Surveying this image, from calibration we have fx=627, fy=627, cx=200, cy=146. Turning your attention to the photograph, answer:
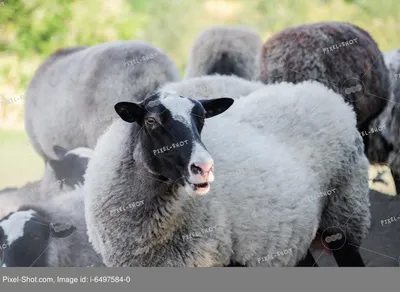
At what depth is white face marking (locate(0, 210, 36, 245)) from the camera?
3.53 meters

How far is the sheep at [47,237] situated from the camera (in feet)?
11.6

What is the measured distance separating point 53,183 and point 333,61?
6.64ft

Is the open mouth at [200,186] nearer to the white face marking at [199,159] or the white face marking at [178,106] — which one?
the white face marking at [199,159]

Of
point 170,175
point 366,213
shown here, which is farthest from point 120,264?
point 366,213

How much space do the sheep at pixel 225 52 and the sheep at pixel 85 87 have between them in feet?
0.90

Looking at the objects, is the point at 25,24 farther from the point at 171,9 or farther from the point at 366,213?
the point at 366,213

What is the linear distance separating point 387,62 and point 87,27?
7.11 ft

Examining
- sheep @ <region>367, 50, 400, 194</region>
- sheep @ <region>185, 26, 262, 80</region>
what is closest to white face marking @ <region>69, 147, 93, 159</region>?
sheep @ <region>185, 26, 262, 80</region>

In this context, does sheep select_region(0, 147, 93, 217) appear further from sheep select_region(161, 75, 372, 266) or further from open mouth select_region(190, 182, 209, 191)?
open mouth select_region(190, 182, 209, 191)

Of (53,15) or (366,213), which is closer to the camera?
(366,213)

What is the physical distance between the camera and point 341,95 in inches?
162

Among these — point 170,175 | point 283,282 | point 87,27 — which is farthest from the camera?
point 87,27

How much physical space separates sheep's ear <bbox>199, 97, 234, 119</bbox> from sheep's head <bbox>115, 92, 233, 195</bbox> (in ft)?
0.34

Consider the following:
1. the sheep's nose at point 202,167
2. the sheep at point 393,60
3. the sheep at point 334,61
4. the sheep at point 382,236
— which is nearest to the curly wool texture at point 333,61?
the sheep at point 334,61
